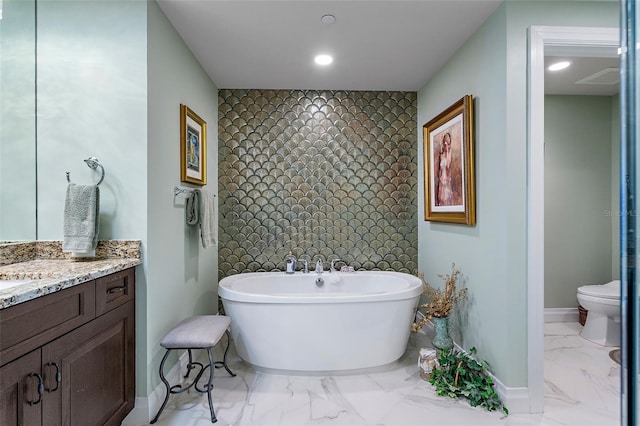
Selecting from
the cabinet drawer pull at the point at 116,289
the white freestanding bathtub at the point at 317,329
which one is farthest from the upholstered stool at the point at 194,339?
the cabinet drawer pull at the point at 116,289

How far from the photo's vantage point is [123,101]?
1.95m

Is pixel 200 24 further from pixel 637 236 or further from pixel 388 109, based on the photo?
pixel 637 236

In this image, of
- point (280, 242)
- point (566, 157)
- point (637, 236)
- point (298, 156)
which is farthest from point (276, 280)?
point (566, 157)

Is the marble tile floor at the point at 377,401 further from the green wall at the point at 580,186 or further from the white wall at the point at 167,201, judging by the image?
the green wall at the point at 580,186

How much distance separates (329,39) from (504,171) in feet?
5.15

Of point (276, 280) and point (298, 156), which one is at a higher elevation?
point (298, 156)

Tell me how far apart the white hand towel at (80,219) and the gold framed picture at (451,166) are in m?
2.44

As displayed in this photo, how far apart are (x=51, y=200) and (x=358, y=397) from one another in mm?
2279

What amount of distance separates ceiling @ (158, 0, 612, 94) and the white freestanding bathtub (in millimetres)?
1928

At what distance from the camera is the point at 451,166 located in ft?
8.96

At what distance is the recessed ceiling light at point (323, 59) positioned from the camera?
9.08ft

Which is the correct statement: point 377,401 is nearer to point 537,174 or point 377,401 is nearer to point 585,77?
point 537,174

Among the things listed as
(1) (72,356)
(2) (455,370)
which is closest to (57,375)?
(1) (72,356)

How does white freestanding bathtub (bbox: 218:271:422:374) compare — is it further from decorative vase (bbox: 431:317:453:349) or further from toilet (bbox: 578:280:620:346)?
toilet (bbox: 578:280:620:346)
